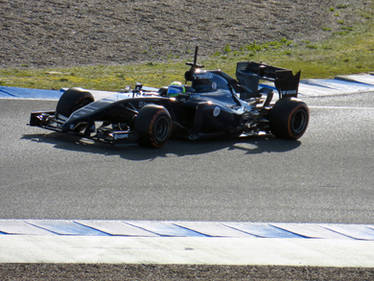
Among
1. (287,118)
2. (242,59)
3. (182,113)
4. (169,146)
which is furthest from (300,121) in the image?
(242,59)

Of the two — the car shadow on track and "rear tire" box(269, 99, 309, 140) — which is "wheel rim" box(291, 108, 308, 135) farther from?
the car shadow on track

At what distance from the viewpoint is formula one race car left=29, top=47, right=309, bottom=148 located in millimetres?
10617

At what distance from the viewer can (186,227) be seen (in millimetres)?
7430

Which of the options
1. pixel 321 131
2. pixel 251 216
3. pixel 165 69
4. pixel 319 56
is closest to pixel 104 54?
pixel 165 69

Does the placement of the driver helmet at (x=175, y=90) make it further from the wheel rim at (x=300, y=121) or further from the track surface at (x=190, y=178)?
the wheel rim at (x=300, y=121)

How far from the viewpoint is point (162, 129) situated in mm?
10719

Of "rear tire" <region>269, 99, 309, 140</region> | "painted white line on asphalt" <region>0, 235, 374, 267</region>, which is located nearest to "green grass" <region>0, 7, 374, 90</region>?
"rear tire" <region>269, 99, 309, 140</region>

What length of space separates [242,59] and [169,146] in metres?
11.8

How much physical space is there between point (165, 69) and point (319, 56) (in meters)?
5.99

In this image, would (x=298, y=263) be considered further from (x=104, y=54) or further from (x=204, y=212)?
(x=104, y=54)

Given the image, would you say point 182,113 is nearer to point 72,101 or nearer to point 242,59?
point 72,101

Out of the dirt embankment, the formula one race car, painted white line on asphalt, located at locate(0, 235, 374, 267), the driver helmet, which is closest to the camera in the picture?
painted white line on asphalt, located at locate(0, 235, 374, 267)

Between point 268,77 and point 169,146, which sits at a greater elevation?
point 268,77

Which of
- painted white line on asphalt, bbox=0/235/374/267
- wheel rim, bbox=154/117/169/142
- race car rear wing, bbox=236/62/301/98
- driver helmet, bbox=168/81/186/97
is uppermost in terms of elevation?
race car rear wing, bbox=236/62/301/98
